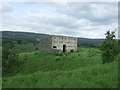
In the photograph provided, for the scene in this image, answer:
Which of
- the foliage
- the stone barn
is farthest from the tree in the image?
the stone barn

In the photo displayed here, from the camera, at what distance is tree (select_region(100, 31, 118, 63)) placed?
74.6 ft

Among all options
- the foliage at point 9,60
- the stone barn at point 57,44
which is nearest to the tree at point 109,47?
the foliage at point 9,60

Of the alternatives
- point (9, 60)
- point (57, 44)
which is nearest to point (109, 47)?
point (9, 60)

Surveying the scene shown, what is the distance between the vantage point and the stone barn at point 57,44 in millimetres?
57888

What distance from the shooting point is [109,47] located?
23938mm

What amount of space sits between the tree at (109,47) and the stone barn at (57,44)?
101ft

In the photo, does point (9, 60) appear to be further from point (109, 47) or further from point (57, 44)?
point (57, 44)

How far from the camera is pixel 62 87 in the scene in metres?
7.06

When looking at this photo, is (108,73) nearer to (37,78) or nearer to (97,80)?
(97,80)

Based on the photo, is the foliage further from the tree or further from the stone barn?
the stone barn

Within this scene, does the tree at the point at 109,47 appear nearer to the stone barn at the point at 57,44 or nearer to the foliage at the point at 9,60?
the foliage at the point at 9,60

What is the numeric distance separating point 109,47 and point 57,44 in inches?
1428

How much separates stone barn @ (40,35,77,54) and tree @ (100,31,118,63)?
3078cm

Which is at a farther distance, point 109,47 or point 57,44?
point 57,44
